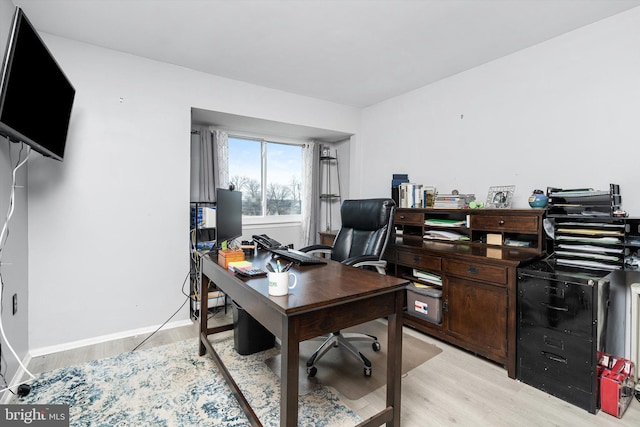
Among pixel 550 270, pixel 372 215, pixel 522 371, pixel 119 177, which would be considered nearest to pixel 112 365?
pixel 119 177

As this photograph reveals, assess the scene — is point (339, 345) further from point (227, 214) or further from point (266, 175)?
point (266, 175)

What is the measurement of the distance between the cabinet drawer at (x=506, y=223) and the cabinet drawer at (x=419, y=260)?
51 cm

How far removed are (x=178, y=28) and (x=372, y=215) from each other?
2076 millimetres

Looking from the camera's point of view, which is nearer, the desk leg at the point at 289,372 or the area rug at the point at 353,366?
the desk leg at the point at 289,372

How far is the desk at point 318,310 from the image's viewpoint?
116 centimetres

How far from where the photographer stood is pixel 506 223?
2.43 meters

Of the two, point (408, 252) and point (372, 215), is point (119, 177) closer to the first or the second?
point (372, 215)

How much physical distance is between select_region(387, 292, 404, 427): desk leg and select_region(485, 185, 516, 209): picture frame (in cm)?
166

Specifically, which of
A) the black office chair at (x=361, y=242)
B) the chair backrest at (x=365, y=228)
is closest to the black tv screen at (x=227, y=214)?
the black office chair at (x=361, y=242)

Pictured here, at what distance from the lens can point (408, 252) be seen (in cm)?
274

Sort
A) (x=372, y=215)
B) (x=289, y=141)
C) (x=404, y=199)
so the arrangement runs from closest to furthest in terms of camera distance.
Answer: (x=372, y=215)
(x=404, y=199)
(x=289, y=141)

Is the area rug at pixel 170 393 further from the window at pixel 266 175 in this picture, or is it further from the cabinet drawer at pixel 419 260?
the window at pixel 266 175

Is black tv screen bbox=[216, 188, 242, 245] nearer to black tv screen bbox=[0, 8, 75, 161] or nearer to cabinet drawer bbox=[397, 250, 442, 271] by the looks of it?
black tv screen bbox=[0, 8, 75, 161]

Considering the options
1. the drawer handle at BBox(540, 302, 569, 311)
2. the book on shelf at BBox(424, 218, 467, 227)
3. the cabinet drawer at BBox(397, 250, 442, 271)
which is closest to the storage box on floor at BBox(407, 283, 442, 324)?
the cabinet drawer at BBox(397, 250, 442, 271)
